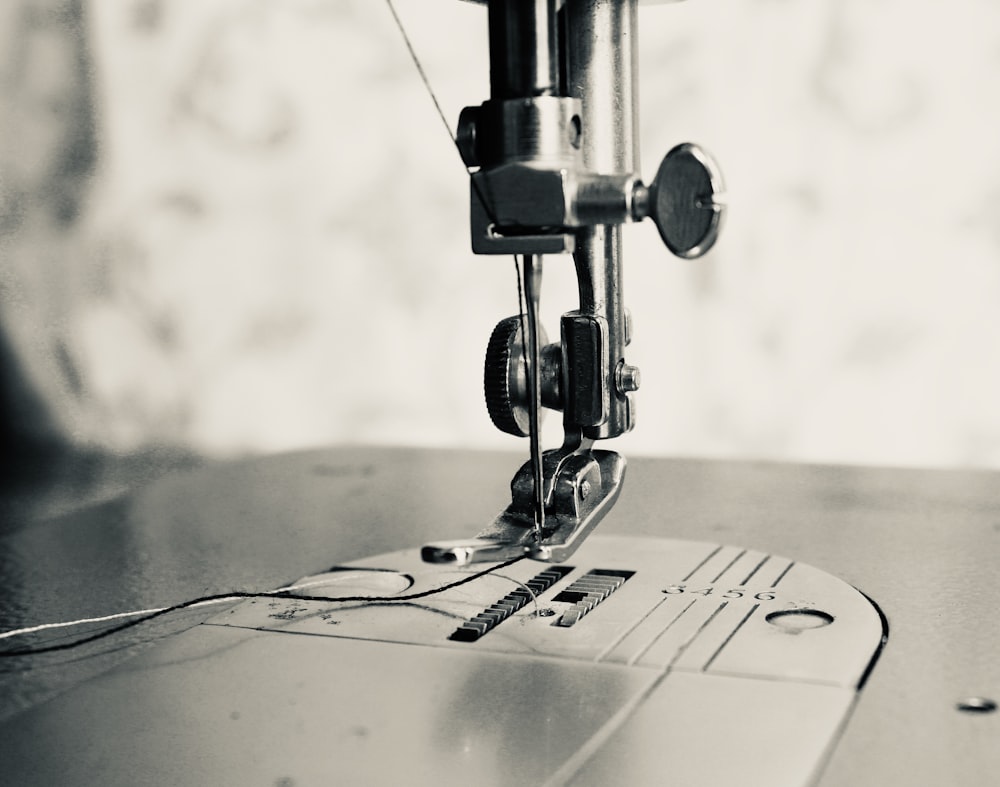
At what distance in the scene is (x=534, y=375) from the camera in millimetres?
975

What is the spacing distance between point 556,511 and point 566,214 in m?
0.23

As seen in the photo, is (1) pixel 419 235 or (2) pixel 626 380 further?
(1) pixel 419 235

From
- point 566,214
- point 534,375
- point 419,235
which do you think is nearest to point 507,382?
point 534,375

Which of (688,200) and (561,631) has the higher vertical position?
(688,200)

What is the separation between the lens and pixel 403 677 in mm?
871

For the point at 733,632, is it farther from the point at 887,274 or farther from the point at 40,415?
the point at 40,415

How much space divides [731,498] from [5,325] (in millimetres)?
1492

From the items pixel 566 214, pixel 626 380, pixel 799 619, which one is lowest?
pixel 799 619

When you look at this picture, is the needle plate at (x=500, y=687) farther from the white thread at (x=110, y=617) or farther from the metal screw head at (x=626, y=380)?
the metal screw head at (x=626, y=380)

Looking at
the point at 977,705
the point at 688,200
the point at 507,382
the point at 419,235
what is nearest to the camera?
the point at 977,705

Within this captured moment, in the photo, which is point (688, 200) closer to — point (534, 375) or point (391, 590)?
point (534, 375)

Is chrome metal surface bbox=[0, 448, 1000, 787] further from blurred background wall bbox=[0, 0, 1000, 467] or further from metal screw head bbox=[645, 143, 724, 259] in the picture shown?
blurred background wall bbox=[0, 0, 1000, 467]

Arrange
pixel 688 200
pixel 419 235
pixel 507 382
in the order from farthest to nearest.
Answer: pixel 419 235
pixel 507 382
pixel 688 200

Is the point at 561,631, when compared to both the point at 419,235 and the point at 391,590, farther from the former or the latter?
the point at 419,235
